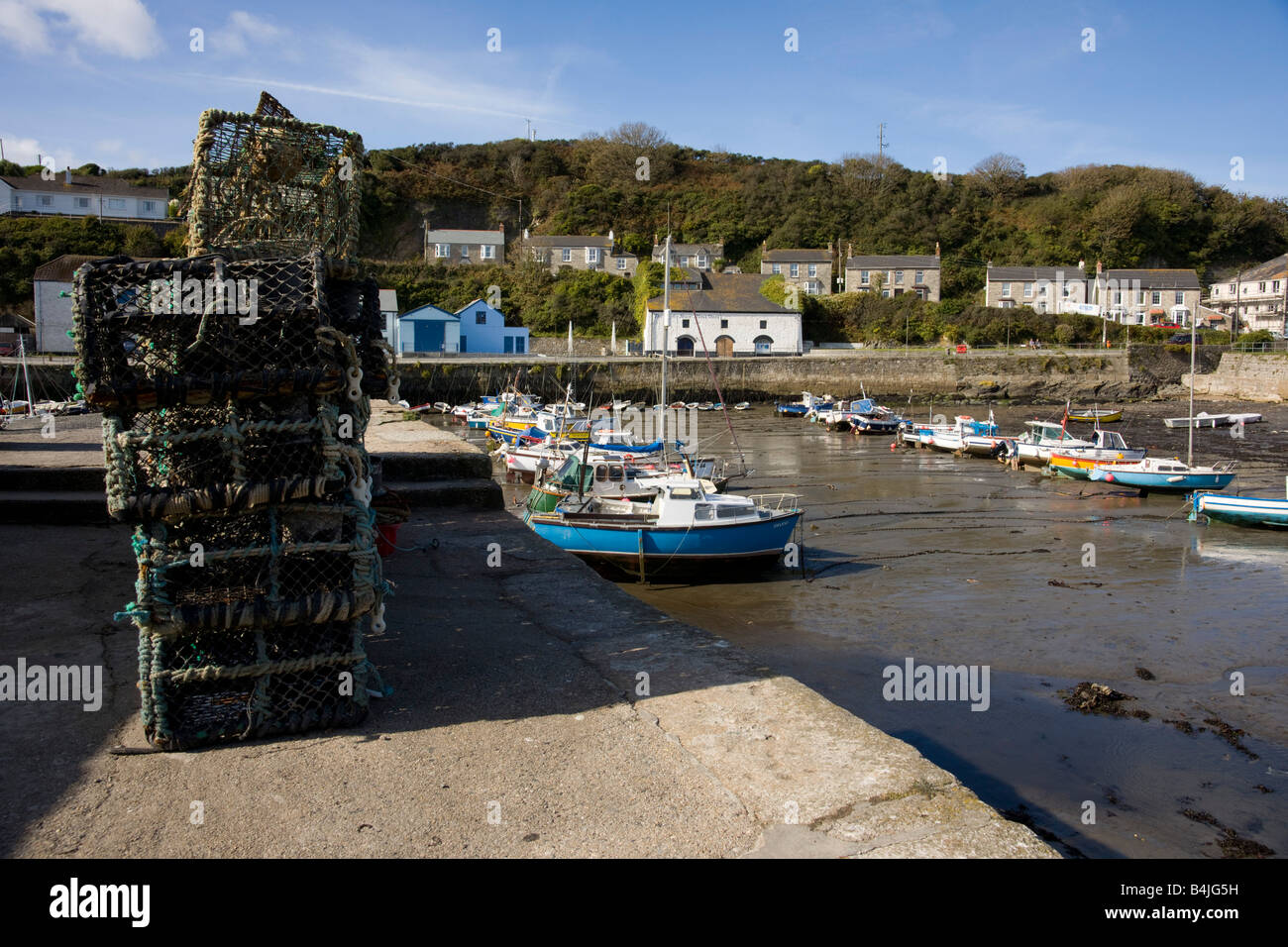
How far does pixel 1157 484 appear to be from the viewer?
87.2 ft

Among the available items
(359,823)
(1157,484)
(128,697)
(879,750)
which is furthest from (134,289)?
(1157,484)

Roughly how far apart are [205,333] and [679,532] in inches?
507

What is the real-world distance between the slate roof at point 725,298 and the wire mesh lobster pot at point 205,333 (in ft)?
200

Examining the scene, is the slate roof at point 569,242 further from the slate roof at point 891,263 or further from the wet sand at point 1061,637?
the wet sand at point 1061,637

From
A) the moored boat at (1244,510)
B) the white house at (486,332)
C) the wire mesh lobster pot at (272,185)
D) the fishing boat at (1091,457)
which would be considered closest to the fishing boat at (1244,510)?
the moored boat at (1244,510)

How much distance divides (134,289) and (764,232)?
8895 centimetres

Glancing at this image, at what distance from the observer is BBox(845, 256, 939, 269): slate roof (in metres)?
75.8

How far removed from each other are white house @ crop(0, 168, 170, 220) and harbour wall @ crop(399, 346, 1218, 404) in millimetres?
34537

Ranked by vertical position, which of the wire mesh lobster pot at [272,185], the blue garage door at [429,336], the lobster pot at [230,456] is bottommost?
the lobster pot at [230,456]

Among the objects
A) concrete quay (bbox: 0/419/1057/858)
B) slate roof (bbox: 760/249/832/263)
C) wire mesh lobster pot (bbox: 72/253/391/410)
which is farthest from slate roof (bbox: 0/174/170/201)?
wire mesh lobster pot (bbox: 72/253/391/410)

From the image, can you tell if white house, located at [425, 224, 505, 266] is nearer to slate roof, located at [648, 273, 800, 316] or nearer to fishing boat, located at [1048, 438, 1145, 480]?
slate roof, located at [648, 273, 800, 316]

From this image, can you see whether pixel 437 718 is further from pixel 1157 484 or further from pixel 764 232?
pixel 764 232

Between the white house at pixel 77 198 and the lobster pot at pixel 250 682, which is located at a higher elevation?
the white house at pixel 77 198

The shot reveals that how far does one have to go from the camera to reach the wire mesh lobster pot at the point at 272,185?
16.6ft
